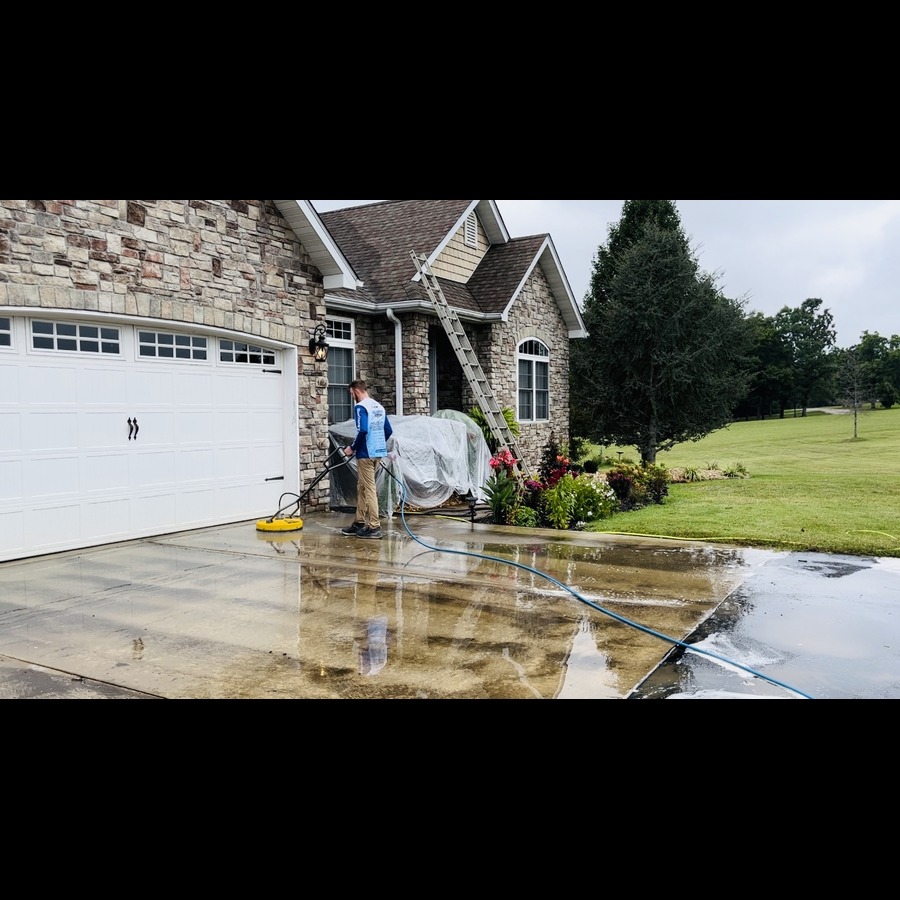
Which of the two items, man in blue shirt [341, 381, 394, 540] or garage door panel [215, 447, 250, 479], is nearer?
man in blue shirt [341, 381, 394, 540]

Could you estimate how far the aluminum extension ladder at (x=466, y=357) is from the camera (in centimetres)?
1436

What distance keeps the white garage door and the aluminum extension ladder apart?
3266 millimetres

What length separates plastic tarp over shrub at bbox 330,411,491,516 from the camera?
1262 cm

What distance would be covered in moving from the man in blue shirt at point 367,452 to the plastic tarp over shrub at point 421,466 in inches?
58.0

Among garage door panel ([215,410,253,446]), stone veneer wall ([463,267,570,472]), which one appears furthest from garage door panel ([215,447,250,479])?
stone veneer wall ([463,267,570,472])

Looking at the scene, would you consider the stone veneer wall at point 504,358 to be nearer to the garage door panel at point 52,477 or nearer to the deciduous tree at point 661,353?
the deciduous tree at point 661,353

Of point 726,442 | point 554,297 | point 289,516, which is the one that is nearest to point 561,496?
point 289,516

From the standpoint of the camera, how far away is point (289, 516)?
11.9m

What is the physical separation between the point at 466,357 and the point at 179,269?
5.77 m

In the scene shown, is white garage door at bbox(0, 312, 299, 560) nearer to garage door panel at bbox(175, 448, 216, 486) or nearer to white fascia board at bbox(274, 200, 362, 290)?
garage door panel at bbox(175, 448, 216, 486)

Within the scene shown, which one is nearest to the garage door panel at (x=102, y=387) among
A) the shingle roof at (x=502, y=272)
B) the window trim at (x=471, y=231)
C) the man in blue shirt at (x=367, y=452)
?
the man in blue shirt at (x=367, y=452)

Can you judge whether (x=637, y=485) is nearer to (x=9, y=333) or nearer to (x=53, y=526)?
(x=53, y=526)

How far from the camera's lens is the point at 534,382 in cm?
1916
